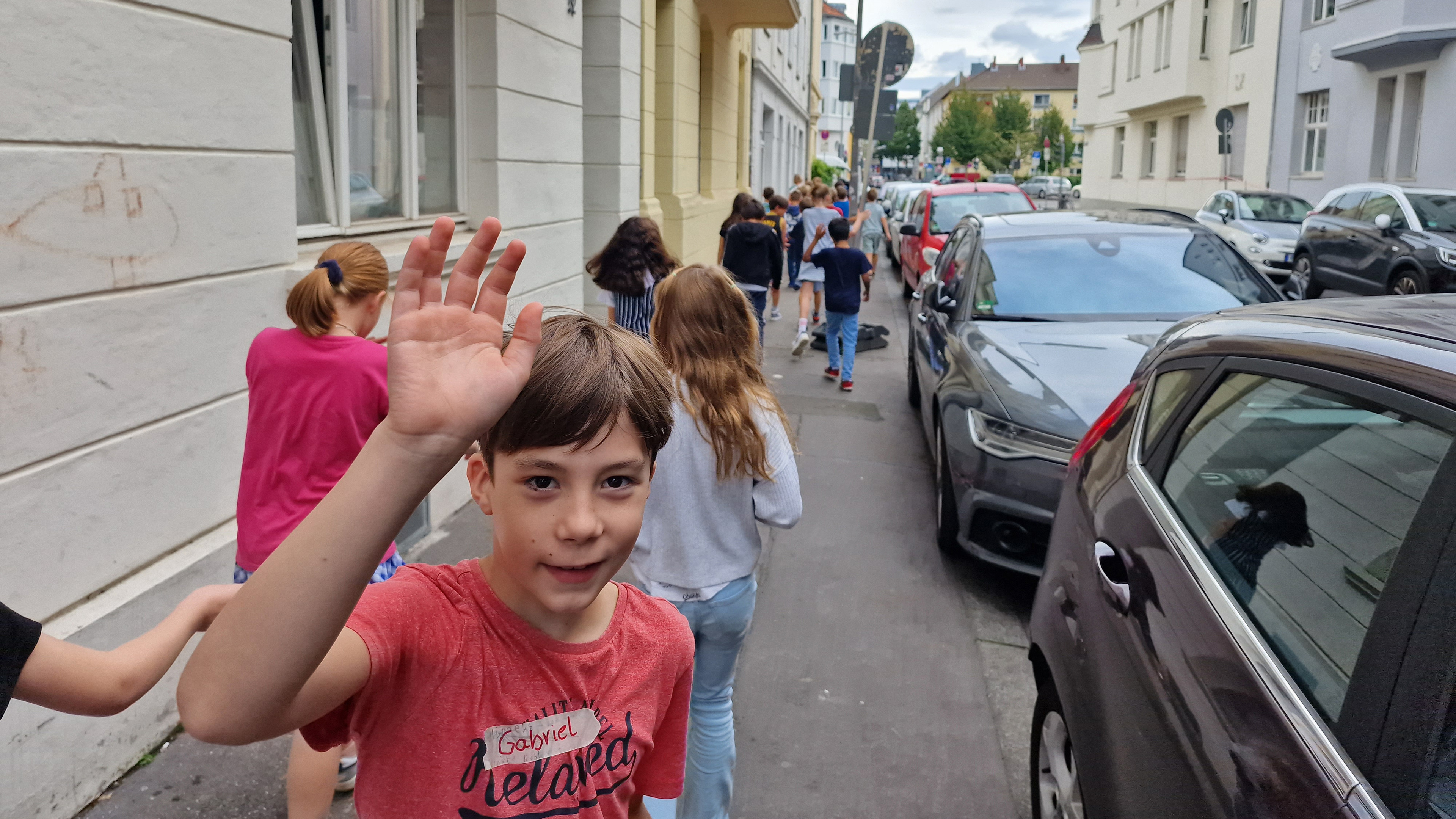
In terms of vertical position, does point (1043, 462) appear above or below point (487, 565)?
below

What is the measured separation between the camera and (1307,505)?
1999 millimetres

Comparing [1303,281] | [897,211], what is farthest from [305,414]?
[897,211]

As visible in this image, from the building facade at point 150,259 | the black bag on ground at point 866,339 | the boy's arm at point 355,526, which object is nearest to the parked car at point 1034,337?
the building facade at point 150,259

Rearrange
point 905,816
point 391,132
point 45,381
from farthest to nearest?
point 391,132
point 905,816
point 45,381

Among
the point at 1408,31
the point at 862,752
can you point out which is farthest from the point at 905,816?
the point at 1408,31

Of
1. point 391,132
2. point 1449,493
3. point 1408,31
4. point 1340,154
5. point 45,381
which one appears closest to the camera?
point 1449,493

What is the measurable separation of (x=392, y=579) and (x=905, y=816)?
7.78ft

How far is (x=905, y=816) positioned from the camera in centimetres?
328

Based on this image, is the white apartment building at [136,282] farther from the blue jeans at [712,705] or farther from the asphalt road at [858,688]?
the blue jeans at [712,705]

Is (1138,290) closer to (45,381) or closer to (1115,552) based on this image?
(1115,552)

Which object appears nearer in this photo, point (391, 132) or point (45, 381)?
point (45, 381)

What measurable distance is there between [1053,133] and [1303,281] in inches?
2795

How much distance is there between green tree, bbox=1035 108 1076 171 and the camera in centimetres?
8212

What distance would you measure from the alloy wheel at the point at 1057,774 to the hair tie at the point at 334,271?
221 cm
